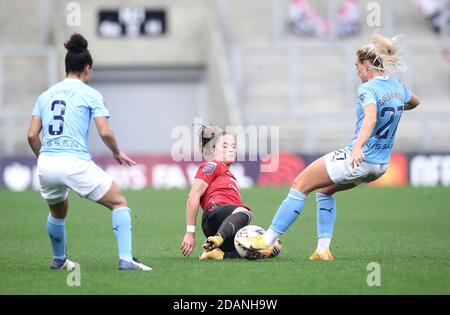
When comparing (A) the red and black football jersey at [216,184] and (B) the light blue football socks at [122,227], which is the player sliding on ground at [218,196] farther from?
(B) the light blue football socks at [122,227]

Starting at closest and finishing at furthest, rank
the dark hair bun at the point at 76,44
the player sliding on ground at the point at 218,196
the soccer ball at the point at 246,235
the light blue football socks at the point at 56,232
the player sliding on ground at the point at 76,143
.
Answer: the player sliding on ground at the point at 76,143 < the dark hair bun at the point at 76,44 < the light blue football socks at the point at 56,232 < the soccer ball at the point at 246,235 < the player sliding on ground at the point at 218,196

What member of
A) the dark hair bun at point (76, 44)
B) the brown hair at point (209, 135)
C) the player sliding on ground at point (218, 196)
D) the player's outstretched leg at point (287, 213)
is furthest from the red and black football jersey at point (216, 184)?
the dark hair bun at point (76, 44)

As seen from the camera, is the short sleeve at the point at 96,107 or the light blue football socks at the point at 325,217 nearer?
the short sleeve at the point at 96,107

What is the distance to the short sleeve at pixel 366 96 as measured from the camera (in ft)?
28.5

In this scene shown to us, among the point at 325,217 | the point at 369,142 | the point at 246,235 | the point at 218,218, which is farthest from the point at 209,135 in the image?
the point at 369,142

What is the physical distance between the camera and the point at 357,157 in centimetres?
839

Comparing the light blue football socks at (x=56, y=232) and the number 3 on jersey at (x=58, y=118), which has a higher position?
the number 3 on jersey at (x=58, y=118)

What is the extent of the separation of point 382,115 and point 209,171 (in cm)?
175

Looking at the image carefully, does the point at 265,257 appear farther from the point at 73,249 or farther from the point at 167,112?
the point at 167,112

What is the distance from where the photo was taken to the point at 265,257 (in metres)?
9.46

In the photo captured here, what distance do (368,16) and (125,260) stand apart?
21634 millimetres

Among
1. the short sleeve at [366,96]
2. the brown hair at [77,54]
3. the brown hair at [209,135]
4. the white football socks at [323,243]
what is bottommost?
the white football socks at [323,243]

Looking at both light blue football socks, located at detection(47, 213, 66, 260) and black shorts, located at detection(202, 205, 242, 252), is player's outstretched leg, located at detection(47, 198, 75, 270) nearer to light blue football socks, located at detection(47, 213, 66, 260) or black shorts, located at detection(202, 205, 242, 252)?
light blue football socks, located at detection(47, 213, 66, 260)

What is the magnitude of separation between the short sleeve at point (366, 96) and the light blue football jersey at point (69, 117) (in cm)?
221
